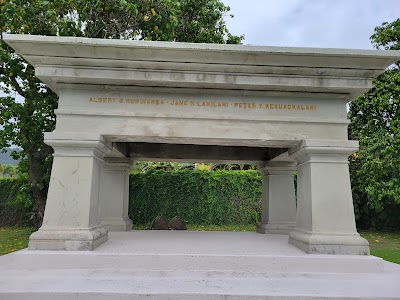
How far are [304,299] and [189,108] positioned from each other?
11.1 ft

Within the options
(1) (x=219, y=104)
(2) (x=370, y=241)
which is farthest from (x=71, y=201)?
(2) (x=370, y=241)

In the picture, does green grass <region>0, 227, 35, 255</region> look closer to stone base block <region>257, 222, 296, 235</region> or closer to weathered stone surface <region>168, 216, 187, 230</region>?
weathered stone surface <region>168, 216, 187, 230</region>

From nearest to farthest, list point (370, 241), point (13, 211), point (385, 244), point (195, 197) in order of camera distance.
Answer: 1. point (385, 244)
2. point (370, 241)
3. point (195, 197)
4. point (13, 211)

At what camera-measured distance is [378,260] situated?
207 inches

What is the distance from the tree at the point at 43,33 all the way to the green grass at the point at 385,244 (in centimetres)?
891

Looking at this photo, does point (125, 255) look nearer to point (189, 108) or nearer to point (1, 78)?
point (189, 108)

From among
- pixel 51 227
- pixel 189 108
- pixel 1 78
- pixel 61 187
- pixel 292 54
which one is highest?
pixel 1 78

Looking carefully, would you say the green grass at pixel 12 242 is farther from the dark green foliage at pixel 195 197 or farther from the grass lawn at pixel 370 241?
the dark green foliage at pixel 195 197

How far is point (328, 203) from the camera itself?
18.7 feet

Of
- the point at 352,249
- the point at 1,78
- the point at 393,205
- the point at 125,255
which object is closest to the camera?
the point at 125,255

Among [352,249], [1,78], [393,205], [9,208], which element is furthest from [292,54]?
[9,208]

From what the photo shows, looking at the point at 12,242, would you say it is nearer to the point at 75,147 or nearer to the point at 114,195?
the point at 114,195

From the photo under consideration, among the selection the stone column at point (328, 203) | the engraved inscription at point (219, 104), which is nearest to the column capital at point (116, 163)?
the engraved inscription at point (219, 104)

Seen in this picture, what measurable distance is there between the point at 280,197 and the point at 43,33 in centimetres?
781
